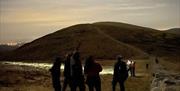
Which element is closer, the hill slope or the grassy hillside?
the hill slope

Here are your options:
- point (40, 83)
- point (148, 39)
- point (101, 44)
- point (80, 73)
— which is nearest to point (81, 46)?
point (101, 44)

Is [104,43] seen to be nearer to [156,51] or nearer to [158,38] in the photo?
[156,51]

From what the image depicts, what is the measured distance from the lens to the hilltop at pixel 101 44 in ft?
365

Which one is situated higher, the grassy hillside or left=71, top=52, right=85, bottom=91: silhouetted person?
left=71, top=52, right=85, bottom=91: silhouetted person

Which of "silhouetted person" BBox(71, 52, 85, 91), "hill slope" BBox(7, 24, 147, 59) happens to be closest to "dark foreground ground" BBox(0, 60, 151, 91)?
"silhouetted person" BBox(71, 52, 85, 91)

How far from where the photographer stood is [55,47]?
121750 mm

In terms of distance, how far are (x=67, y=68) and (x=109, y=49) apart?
318 feet

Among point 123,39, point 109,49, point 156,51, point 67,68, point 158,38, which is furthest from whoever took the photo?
point 158,38

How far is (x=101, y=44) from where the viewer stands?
12156cm

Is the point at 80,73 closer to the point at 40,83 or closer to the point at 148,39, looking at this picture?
the point at 40,83

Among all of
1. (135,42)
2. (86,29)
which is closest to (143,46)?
(135,42)

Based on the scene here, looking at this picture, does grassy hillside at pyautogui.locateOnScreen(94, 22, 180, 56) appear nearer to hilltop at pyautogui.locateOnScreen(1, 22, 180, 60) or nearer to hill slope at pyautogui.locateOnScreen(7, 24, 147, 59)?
hilltop at pyautogui.locateOnScreen(1, 22, 180, 60)

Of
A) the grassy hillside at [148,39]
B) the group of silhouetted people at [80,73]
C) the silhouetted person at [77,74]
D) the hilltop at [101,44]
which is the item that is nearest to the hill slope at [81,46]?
the hilltop at [101,44]

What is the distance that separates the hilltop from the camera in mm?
111375
